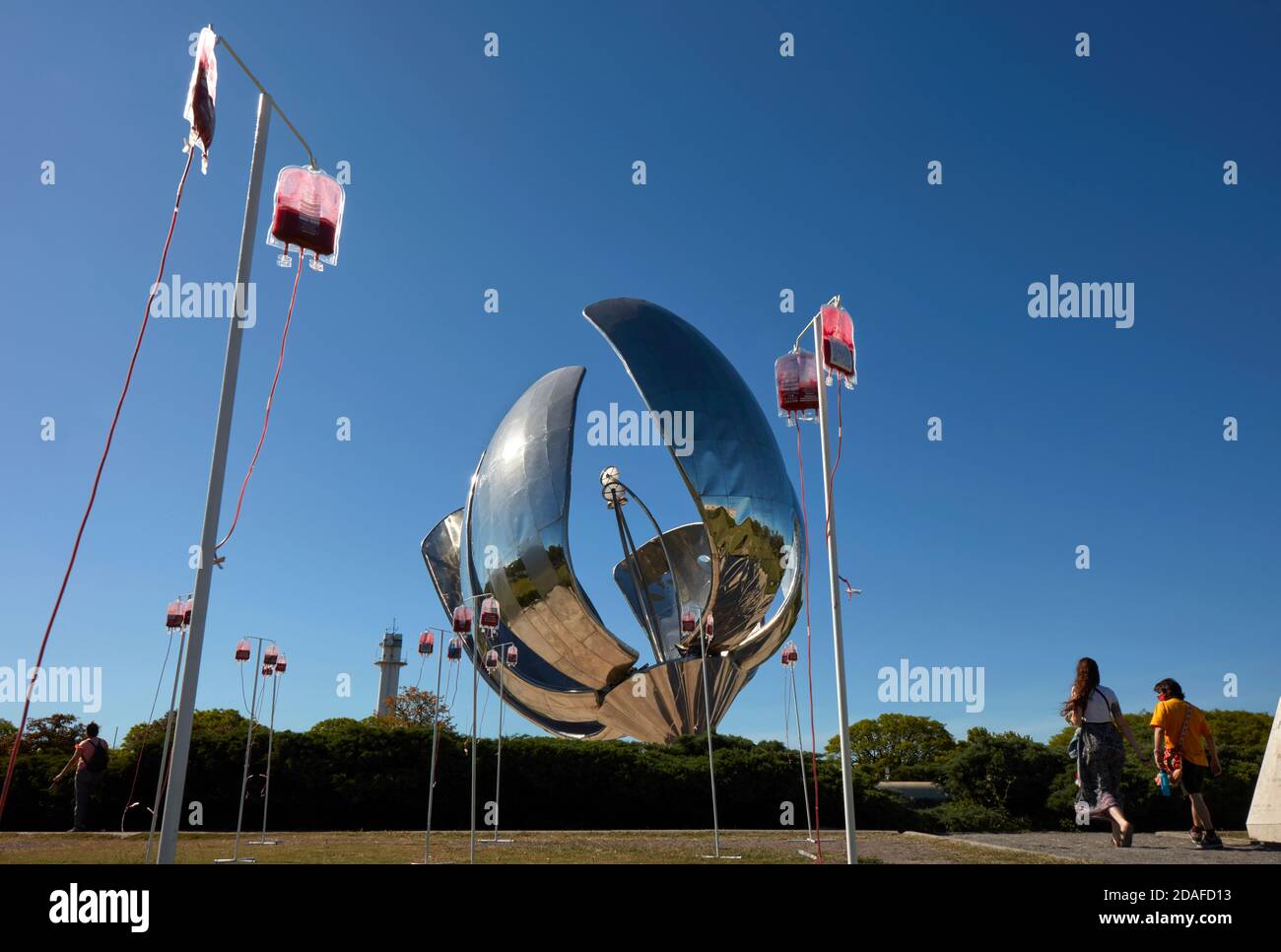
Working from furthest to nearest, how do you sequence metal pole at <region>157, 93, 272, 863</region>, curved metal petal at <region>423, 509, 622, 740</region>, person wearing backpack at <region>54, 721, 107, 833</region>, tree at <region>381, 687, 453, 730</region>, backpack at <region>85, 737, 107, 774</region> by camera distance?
1. tree at <region>381, 687, 453, 730</region>
2. curved metal petal at <region>423, 509, 622, 740</region>
3. backpack at <region>85, 737, 107, 774</region>
4. person wearing backpack at <region>54, 721, 107, 833</region>
5. metal pole at <region>157, 93, 272, 863</region>

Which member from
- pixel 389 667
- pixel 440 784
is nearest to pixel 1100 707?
pixel 440 784

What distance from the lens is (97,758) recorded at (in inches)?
517

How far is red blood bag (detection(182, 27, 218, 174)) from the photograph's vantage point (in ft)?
17.9

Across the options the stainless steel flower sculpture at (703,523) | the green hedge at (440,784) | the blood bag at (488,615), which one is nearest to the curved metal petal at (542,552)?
the stainless steel flower sculpture at (703,523)

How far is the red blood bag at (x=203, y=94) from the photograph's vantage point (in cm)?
544

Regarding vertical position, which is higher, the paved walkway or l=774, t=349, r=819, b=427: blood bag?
l=774, t=349, r=819, b=427: blood bag

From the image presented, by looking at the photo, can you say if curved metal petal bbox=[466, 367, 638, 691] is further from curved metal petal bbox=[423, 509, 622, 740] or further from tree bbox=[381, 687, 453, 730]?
tree bbox=[381, 687, 453, 730]

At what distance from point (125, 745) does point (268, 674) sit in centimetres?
1058

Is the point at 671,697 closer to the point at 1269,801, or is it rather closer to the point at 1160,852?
the point at 1269,801

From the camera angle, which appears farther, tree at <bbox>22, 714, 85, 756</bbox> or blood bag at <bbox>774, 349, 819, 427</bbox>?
tree at <bbox>22, 714, 85, 756</bbox>

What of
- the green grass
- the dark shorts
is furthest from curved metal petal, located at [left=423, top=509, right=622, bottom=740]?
the dark shorts

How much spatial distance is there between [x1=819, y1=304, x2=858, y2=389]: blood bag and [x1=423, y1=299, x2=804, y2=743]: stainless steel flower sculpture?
27.7ft

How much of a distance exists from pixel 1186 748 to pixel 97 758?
15.1 m
